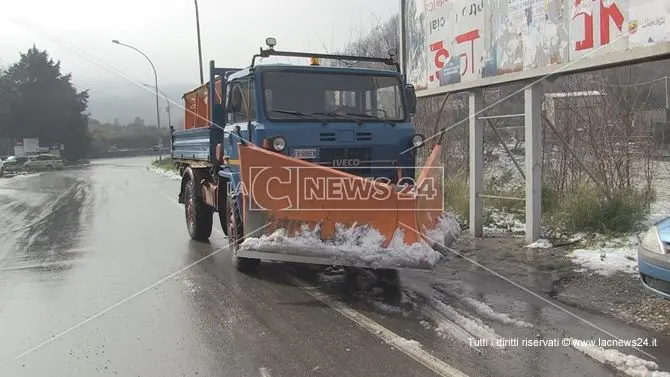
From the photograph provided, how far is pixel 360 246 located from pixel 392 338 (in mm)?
1125

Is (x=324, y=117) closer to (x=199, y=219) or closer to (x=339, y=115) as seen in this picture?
(x=339, y=115)

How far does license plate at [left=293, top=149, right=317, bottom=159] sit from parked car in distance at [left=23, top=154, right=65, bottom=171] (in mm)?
49767

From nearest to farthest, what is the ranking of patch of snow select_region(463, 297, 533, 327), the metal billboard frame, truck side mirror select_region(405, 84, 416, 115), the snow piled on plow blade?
patch of snow select_region(463, 297, 533, 327), the snow piled on plow blade, the metal billboard frame, truck side mirror select_region(405, 84, 416, 115)

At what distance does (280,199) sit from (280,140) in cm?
71

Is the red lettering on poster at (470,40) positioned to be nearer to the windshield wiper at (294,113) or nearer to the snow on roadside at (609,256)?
the snow on roadside at (609,256)

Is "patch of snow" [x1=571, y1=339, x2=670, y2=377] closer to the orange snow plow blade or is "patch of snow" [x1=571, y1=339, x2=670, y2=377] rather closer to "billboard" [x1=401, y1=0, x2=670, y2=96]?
the orange snow plow blade

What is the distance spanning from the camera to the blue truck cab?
6574mm

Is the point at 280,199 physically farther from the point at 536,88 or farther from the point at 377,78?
the point at 536,88

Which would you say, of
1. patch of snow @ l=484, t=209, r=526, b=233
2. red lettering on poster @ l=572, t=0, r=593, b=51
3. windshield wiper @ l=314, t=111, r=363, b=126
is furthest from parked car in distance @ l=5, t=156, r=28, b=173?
red lettering on poster @ l=572, t=0, r=593, b=51

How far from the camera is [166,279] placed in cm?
695

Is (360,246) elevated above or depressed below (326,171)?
below

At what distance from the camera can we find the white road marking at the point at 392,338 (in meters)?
4.05

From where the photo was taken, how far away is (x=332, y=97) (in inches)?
273

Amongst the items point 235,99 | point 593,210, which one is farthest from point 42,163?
point 593,210
